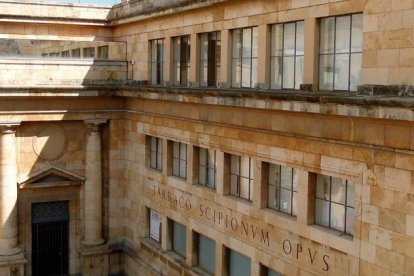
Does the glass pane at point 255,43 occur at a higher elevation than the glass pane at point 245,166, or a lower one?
higher

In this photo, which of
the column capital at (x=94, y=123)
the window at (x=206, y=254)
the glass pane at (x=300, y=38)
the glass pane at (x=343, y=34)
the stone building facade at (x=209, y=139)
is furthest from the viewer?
the column capital at (x=94, y=123)

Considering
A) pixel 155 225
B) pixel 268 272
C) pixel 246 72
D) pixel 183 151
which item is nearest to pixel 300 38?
pixel 246 72

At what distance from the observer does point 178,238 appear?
23.0 meters

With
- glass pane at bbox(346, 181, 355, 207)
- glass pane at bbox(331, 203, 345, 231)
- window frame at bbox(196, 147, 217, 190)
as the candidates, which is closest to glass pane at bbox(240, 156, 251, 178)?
window frame at bbox(196, 147, 217, 190)

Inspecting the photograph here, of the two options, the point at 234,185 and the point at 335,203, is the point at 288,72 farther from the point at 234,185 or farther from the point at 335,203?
the point at 234,185

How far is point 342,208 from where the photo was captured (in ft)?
50.3

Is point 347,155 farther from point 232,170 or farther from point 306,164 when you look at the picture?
point 232,170

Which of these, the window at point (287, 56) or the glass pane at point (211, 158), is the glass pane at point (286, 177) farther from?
the glass pane at point (211, 158)

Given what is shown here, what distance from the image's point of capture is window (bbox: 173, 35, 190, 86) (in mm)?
21836

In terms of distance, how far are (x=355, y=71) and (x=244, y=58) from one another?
4696mm

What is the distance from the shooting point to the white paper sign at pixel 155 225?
24062mm

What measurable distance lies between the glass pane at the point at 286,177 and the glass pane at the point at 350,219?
223 cm

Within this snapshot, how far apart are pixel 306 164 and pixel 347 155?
1557 mm

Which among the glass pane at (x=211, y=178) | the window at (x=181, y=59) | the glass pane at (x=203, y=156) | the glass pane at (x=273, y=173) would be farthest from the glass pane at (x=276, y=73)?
Result: the window at (x=181, y=59)
